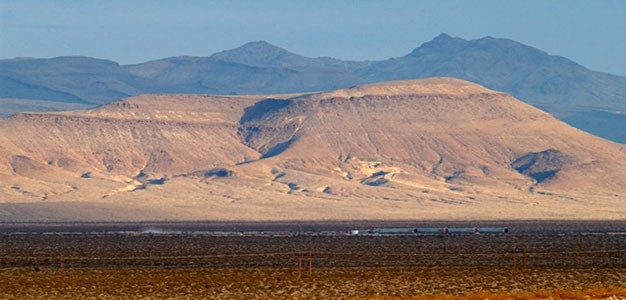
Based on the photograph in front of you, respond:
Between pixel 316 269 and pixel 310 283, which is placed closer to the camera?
pixel 310 283

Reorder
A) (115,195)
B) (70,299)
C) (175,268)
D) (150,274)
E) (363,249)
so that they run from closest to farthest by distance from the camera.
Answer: (70,299) < (150,274) < (175,268) < (363,249) < (115,195)

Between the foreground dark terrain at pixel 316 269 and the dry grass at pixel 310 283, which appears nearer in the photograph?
the dry grass at pixel 310 283

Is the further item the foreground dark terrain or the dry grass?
the foreground dark terrain

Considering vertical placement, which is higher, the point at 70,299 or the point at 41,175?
the point at 41,175

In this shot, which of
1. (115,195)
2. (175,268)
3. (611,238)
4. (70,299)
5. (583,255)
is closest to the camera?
(70,299)

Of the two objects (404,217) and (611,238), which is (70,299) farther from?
(404,217)

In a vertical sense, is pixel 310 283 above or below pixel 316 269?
below

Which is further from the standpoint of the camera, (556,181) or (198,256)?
(556,181)

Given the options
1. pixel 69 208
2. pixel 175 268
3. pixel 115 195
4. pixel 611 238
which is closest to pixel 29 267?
pixel 175 268
